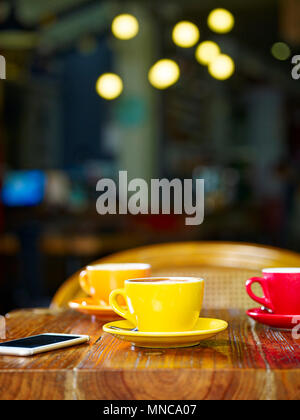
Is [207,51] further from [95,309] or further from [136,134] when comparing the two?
[136,134]

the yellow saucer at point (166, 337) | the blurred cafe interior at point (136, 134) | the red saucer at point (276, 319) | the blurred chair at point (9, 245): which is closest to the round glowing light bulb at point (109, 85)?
the red saucer at point (276, 319)

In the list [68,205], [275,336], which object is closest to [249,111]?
[68,205]

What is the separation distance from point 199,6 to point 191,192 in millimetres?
2107

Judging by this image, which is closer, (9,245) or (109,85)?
(109,85)

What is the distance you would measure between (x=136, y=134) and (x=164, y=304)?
6.46 metres

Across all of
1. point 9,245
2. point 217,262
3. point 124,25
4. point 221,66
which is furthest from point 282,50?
point 9,245

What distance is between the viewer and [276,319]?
957 mm

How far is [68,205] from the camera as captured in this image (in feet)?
21.9

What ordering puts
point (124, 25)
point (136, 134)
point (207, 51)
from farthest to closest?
point (136, 134) → point (207, 51) → point (124, 25)

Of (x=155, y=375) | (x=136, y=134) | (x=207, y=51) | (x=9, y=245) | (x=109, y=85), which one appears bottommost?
(x=9, y=245)

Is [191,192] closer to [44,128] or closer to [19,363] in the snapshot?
[44,128]

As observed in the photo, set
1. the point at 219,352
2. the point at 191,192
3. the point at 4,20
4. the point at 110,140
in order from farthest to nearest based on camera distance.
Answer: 1. the point at 110,140
2. the point at 191,192
3. the point at 4,20
4. the point at 219,352

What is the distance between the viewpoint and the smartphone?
80 cm

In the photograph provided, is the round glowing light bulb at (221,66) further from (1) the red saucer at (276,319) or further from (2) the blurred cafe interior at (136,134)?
(2) the blurred cafe interior at (136,134)
